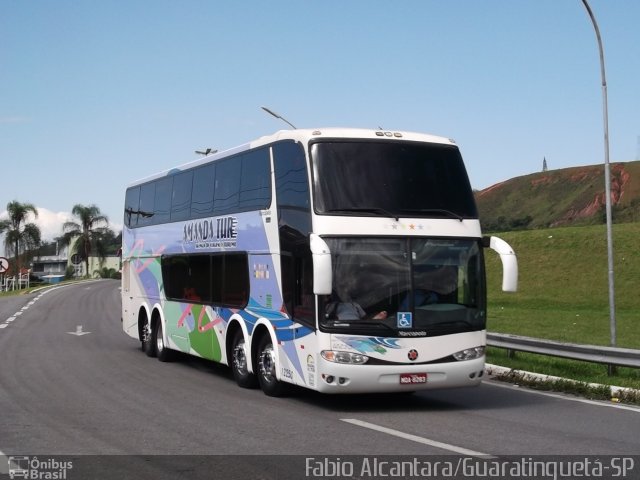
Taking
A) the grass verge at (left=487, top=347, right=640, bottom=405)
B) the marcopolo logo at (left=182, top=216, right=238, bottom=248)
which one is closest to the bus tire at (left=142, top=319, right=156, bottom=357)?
the marcopolo logo at (left=182, top=216, right=238, bottom=248)

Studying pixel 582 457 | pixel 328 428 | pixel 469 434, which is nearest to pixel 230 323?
pixel 328 428

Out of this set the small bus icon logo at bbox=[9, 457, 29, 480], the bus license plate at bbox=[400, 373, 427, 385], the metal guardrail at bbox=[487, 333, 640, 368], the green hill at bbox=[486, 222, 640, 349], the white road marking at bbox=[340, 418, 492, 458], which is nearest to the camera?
the small bus icon logo at bbox=[9, 457, 29, 480]

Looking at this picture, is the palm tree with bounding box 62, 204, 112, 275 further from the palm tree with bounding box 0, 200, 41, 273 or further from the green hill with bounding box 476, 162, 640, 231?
the green hill with bounding box 476, 162, 640, 231

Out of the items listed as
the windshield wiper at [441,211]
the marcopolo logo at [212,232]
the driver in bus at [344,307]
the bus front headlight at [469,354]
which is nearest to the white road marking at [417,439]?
the driver in bus at [344,307]

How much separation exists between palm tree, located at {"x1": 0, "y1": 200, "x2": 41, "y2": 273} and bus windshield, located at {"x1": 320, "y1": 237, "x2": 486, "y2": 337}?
8603 cm

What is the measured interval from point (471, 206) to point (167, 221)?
7.75 m

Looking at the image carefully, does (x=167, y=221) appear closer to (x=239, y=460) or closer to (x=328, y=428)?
(x=328, y=428)

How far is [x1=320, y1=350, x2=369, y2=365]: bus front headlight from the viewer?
11.5m

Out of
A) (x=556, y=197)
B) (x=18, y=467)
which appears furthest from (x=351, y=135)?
(x=556, y=197)

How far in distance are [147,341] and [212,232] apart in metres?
4.84

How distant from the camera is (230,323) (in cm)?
1499

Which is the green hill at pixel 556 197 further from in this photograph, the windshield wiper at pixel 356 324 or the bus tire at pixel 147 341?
the windshield wiper at pixel 356 324

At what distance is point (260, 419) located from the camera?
1111 cm

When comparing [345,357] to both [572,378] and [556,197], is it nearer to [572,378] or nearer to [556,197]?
[572,378]
